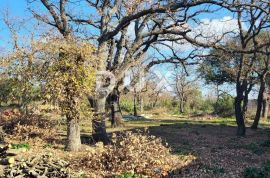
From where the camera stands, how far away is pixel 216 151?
57.8 feet

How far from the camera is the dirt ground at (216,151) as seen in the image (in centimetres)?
1298

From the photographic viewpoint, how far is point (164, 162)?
41.6 ft

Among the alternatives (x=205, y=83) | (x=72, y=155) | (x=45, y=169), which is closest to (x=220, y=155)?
(x=72, y=155)

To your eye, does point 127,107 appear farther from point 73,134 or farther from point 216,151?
point 73,134

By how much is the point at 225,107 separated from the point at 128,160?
34713 millimetres

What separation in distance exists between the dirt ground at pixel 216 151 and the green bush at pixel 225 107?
17.8 metres

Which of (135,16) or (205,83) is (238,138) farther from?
(205,83)

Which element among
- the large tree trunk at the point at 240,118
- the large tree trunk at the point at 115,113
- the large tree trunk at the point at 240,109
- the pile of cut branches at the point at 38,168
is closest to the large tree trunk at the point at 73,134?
the pile of cut branches at the point at 38,168

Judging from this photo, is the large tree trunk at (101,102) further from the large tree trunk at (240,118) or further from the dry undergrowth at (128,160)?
the large tree trunk at (240,118)

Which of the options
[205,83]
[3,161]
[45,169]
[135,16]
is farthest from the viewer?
[205,83]

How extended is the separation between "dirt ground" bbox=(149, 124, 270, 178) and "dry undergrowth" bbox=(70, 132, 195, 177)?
2.04ft

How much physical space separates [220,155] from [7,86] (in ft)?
26.9

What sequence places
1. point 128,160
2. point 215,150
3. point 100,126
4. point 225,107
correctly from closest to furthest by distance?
point 128,160
point 215,150
point 100,126
point 225,107

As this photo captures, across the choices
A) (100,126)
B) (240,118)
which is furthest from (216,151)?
(240,118)
